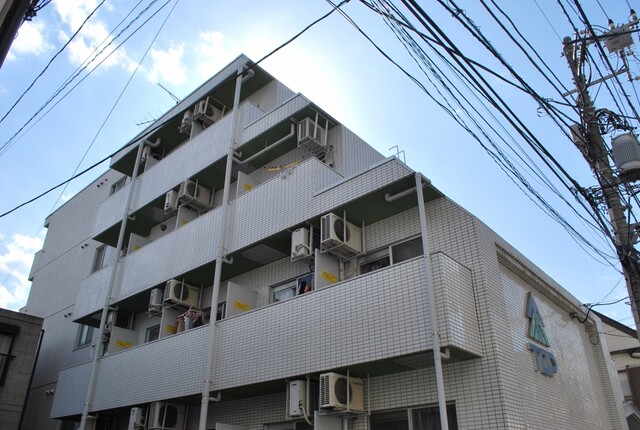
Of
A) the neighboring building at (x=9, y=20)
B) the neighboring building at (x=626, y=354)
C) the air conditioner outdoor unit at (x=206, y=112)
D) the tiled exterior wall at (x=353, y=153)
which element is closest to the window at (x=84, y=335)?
the air conditioner outdoor unit at (x=206, y=112)

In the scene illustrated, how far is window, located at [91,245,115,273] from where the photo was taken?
2000 cm

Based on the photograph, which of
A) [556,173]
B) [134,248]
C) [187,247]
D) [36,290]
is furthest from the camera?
[36,290]

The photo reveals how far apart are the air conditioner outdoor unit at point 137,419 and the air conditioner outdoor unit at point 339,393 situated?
585cm

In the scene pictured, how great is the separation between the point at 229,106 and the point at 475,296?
446 inches

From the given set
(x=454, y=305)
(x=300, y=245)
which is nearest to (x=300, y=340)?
(x=300, y=245)

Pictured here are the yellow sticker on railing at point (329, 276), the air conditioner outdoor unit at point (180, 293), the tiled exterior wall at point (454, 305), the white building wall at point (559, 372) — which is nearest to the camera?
the tiled exterior wall at point (454, 305)

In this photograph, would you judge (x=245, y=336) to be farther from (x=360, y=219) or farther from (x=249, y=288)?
(x=360, y=219)

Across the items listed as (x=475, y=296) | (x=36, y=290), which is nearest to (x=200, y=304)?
(x=475, y=296)

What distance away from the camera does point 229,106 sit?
56.4 ft

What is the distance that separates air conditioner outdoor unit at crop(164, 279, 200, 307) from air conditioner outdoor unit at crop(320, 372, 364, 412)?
20.3 ft

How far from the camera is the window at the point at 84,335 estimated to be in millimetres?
18320

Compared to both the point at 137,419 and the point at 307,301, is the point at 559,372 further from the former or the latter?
the point at 137,419

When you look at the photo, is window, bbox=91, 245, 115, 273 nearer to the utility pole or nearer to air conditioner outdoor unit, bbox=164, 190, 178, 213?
air conditioner outdoor unit, bbox=164, 190, 178, 213

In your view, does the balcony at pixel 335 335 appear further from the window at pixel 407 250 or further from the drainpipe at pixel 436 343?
the window at pixel 407 250
